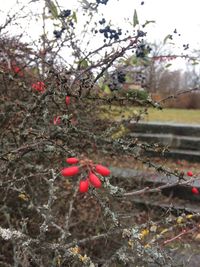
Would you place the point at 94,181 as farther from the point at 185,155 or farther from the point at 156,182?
the point at 185,155

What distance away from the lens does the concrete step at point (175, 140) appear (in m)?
8.12

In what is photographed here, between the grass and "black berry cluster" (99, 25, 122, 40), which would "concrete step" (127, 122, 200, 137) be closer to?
the grass

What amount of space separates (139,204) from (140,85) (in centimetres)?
173

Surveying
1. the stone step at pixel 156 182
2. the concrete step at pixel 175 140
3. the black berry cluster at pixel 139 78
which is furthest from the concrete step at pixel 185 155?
the black berry cluster at pixel 139 78

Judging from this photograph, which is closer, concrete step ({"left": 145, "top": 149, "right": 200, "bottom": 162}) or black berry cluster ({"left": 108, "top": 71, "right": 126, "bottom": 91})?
black berry cluster ({"left": 108, "top": 71, "right": 126, "bottom": 91})

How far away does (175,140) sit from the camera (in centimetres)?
831

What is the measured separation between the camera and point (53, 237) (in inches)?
138

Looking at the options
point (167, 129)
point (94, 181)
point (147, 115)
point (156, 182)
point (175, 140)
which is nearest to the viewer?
point (94, 181)

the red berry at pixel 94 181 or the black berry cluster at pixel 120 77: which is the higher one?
the black berry cluster at pixel 120 77

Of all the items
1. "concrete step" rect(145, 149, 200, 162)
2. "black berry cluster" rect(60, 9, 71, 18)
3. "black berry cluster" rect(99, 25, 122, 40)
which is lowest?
"concrete step" rect(145, 149, 200, 162)

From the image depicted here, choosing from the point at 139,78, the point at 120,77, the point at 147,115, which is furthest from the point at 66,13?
the point at 139,78

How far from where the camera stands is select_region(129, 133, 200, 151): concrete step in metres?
8.12

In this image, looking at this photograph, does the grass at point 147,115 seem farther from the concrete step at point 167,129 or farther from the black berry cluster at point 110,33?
the black berry cluster at point 110,33

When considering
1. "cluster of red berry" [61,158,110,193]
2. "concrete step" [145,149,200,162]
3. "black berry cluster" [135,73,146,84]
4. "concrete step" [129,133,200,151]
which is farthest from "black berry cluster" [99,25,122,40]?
"concrete step" [129,133,200,151]
